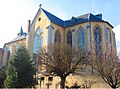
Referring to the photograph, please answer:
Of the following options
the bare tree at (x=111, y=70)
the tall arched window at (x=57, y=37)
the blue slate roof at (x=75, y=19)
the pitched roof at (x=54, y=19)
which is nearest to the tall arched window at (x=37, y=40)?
the tall arched window at (x=57, y=37)

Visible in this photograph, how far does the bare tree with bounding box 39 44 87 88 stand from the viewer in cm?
2424

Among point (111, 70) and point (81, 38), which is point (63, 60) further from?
point (81, 38)

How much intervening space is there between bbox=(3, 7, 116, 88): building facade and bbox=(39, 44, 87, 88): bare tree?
9.06m

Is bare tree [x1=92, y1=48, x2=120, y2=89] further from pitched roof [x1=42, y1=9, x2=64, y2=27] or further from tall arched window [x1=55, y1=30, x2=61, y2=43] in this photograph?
pitched roof [x1=42, y1=9, x2=64, y2=27]

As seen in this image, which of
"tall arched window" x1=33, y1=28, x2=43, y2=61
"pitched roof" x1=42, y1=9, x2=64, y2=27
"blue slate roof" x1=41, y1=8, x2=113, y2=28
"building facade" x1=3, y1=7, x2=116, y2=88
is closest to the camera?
"building facade" x1=3, y1=7, x2=116, y2=88

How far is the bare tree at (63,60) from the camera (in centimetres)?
2424

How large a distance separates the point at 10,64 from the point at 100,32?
21713mm

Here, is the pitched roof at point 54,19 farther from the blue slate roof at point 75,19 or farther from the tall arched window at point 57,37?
the tall arched window at point 57,37

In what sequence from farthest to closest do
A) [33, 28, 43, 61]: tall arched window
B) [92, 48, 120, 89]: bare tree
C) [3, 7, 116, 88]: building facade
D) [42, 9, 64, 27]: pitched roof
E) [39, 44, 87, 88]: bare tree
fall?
[42, 9, 64, 27]: pitched roof → [33, 28, 43, 61]: tall arched window → [3, 7, 116, 88]: building facade → [39, 44, 87, 88]: bare tree → [92, 48, 120, 89]: bare tree

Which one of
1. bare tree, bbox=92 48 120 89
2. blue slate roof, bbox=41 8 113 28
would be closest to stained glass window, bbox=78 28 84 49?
blue slate roof, bbox=41 8 113 28

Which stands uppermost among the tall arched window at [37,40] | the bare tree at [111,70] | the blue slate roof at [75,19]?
the blue slate roof at [75,19]

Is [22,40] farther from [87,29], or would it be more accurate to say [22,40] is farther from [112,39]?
[112,39]

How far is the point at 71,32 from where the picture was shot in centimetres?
4094

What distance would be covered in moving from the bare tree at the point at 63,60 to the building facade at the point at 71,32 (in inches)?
357
